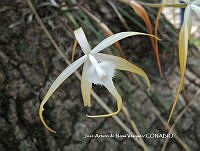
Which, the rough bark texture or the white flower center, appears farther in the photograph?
the rough bark texture

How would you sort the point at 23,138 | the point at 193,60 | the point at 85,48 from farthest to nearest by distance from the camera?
1. the point at 193,60
2. the point at 23,138
3. the point at 85,48

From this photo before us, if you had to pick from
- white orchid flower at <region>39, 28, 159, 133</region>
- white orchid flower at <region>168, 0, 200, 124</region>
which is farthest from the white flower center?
white orchid flower at <region>168, 0, 200, 124</region>

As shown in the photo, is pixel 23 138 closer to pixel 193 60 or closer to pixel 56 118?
pixel 56 118

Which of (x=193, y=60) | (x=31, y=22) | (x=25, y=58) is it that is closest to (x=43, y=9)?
(x=31, y=22)

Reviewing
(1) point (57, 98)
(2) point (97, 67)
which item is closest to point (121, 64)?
(2) point (97, 67)

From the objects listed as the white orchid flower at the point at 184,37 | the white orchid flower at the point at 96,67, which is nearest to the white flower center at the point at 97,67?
the white orchid flower at the point at 96,67

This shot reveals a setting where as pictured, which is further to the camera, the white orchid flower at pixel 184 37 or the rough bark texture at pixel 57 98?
the rough bark texture at pixel 57 98

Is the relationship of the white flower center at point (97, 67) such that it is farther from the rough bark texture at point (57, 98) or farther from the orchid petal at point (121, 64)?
the rough bark texture at point (57, 98)

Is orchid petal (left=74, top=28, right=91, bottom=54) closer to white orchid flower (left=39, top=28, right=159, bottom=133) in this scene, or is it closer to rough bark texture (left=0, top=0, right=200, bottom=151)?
white orchid flower (left=39, top=28, right=159, bottom=133)

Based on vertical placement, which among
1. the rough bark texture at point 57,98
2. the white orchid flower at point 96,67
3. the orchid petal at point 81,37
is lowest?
the rough bark texture at point 57,98
